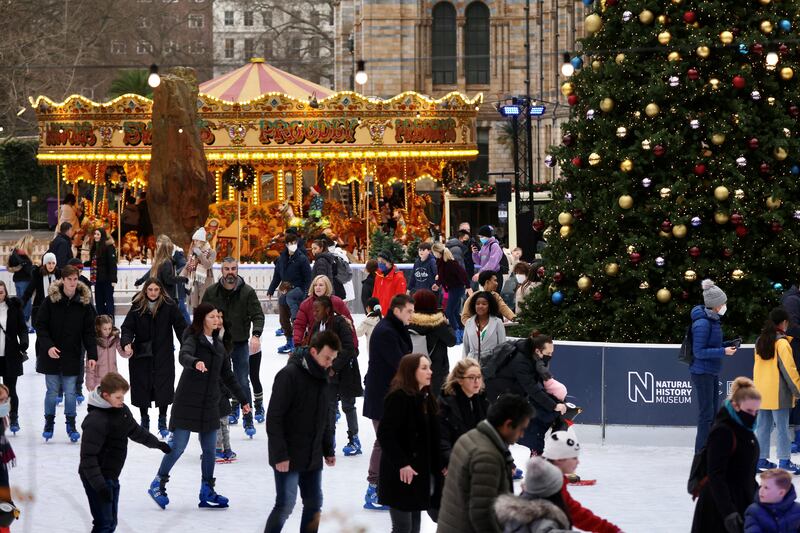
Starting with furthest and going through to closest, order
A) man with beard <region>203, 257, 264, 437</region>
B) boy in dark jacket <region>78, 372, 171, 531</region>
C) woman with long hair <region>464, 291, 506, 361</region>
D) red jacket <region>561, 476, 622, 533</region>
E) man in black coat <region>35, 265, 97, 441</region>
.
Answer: man with beard <region>203, 257, 264, 437</region>
man in black coat <region>35, 265, 97, 441</region>
woman with long hair <region>464, 291, 506, 361</region>
boy in dark jacket <region>78, 372, 171, 531</region>
red jacket <region>561, 476, 622, 533</region>

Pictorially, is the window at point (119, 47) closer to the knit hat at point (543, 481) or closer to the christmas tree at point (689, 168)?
the christmas tree at point (689, 168)

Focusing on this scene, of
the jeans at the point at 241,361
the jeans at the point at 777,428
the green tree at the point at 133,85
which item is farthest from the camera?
the green tree at the point at 133,85

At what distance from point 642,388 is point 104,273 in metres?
9.87

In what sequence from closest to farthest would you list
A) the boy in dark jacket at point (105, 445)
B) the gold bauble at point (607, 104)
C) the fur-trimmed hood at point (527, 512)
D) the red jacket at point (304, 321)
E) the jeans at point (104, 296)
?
the fur-trimmed hood at point (527, 512)
the boy in dark jacket at point (105, 445)
the red jacket at point (304, 321)
the gold bauble at point (607, 104)
the jeans at point (104, 296)

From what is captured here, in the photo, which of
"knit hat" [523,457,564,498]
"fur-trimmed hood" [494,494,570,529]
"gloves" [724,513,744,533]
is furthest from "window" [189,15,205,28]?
"fur-trimmed hood" [494,494,570,529]

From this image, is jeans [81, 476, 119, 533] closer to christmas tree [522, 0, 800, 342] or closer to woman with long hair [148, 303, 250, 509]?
woman with long hair [148, 303, 250, 509]

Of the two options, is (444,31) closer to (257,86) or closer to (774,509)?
(257,86)

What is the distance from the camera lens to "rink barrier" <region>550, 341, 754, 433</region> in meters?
13.6

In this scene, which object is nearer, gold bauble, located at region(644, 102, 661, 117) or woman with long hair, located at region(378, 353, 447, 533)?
woman with long hair, located at region(378, 353, 447, 533)

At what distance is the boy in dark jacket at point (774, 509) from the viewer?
730cm

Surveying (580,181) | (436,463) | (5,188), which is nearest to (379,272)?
(580,181)

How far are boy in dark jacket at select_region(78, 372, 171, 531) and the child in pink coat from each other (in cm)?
439

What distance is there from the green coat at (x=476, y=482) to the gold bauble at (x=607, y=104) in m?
7.57

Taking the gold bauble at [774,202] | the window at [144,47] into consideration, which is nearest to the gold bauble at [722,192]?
the gold bauble at [774,202]
